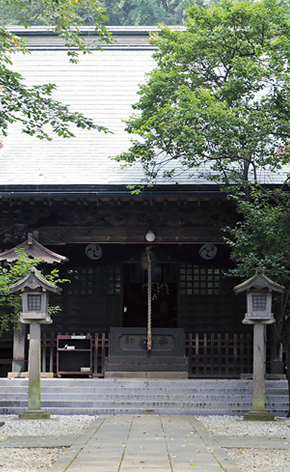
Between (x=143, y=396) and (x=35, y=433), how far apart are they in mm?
2946

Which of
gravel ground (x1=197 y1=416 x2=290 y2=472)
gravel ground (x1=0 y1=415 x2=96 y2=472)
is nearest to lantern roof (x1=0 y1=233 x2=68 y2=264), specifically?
gravel ground (x1=0 y1=415 x2=96 y2=472)

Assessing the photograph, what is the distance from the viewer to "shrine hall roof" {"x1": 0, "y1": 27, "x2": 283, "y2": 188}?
12.0m

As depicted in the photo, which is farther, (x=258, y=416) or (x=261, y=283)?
(x=261, y=283)

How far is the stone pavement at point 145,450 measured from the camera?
17.4ft

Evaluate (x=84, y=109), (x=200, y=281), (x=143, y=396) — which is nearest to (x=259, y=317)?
(x=143, y=396)

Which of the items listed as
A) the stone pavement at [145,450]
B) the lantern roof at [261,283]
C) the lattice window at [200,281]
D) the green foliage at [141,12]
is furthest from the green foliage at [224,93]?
the green foliage at [141,12]

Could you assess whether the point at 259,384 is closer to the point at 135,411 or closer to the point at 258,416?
the point at 258,416

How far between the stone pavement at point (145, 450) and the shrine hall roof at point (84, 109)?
535 centimetres

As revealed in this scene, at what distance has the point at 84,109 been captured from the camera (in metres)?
15.0

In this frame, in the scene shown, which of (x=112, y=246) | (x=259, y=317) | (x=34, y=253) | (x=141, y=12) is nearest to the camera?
(x=259, y=317)

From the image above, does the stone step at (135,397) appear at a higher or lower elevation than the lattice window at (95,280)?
lower

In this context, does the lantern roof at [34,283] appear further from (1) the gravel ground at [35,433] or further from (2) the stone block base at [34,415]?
(1) the gravel ground at [35,433]

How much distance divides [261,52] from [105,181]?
4347 millimetres

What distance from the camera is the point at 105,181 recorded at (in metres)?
11.7
